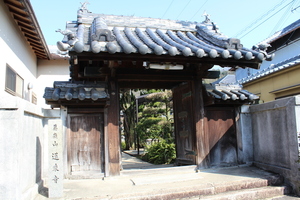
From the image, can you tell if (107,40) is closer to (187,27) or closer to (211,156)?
(187,27)

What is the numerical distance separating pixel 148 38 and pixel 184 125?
3.05 m

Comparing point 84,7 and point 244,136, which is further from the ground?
point 84,7

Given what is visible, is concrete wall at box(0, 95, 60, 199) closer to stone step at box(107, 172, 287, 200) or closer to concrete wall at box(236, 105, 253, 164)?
stone step at box(107, 172, 287, 200)

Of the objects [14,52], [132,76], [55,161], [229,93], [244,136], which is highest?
[14,52]

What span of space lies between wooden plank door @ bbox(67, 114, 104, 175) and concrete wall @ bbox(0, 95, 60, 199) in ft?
4.57

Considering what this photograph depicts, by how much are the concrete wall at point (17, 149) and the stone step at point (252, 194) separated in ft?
11.2

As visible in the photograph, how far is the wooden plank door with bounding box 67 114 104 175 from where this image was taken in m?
6.63

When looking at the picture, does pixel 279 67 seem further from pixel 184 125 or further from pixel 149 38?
pixel 149 38

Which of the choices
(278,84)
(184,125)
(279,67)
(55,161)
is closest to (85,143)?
(55,161)

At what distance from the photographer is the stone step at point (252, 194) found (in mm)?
5512

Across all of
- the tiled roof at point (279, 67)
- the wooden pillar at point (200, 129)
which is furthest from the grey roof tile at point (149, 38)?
the tiled roof at point (279, 67)

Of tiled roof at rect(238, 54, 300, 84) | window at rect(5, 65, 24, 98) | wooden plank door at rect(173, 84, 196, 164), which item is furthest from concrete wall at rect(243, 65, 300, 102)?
window at rect(5, 65, 24, 98)

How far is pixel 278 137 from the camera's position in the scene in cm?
661

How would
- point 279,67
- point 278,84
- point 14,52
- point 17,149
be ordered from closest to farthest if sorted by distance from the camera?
1. point 17,149
2. point 14,52
3. point 279,67
4. point 278,84
